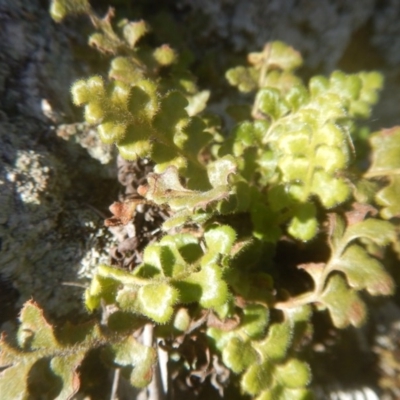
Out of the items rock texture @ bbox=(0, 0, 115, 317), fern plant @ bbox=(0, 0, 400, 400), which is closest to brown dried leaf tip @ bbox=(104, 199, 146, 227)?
fern plant @ bbox=(0, 0, 400, 400)

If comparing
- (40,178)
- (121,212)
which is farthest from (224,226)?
(40,178)

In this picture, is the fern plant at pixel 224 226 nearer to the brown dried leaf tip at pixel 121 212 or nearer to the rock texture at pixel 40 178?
the brown dried leaf tip at pixel 121 212

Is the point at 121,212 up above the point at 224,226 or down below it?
above

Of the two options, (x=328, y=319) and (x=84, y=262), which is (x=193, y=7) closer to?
(x=84, y=262)

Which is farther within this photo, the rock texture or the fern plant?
the rock texture

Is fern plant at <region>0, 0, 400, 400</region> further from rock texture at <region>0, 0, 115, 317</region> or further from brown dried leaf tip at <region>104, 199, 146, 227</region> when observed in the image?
rock texture at <region>0, 0, 115, 317</region>

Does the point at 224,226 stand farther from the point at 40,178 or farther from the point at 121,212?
the point at 40,178

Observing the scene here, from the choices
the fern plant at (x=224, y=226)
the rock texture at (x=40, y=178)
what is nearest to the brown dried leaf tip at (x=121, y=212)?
the fern plant at (x=224, y=226)

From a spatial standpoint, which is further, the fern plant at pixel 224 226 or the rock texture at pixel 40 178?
the rock texture at pixel 40 178

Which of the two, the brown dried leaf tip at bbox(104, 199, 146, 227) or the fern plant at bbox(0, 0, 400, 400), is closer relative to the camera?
the fern plant at bbox(0, 0, 400, 400)
